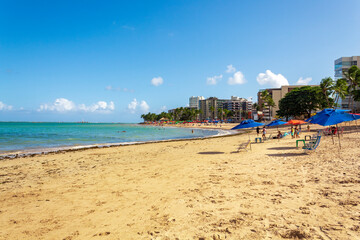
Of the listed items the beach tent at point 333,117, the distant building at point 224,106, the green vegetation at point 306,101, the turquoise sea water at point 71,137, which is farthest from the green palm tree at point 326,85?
the distant building at point 224,106

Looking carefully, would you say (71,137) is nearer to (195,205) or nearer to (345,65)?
(195,205)

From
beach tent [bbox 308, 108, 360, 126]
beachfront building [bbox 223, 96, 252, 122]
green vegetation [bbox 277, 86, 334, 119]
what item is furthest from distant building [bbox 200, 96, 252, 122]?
beach tent [bbox 308, 108, 360, 126]

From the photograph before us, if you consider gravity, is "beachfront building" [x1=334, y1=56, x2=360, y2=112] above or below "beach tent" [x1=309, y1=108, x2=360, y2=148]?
above

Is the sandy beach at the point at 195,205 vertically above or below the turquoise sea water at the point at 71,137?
above

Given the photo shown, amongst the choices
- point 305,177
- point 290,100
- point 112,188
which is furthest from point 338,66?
point 112,188

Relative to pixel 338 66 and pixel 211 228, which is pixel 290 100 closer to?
pixel 338 66

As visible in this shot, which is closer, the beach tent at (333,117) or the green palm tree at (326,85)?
the beach tent at (333,117)

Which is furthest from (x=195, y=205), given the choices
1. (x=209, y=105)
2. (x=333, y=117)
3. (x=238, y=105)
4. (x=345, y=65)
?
(x=209, y=105)

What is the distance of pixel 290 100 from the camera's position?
5841cm

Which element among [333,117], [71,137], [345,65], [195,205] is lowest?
[71,137]

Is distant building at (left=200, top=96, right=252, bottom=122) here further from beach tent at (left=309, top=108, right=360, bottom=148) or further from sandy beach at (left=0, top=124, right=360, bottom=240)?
sandy beach at (left=0, top=124, right=360, bottom=240)

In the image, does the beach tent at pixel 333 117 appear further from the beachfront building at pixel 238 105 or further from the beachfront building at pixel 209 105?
the beachfront building at pixel 209 105

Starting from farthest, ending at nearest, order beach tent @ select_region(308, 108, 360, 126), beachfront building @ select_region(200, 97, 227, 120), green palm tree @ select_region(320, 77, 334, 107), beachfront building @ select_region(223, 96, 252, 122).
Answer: beachfront building @ select_region(200, 97, 227, 120), beachfront building @ select_region(223, 96, 252, 122), green palm tree @ select_region(320, 77, 334, 107), beach tent @ select_region(308, 108, 360, 126)

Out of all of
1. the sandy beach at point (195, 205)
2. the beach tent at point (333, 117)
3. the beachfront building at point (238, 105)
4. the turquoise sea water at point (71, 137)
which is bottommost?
the turquoise sea water at point (71, 137)
